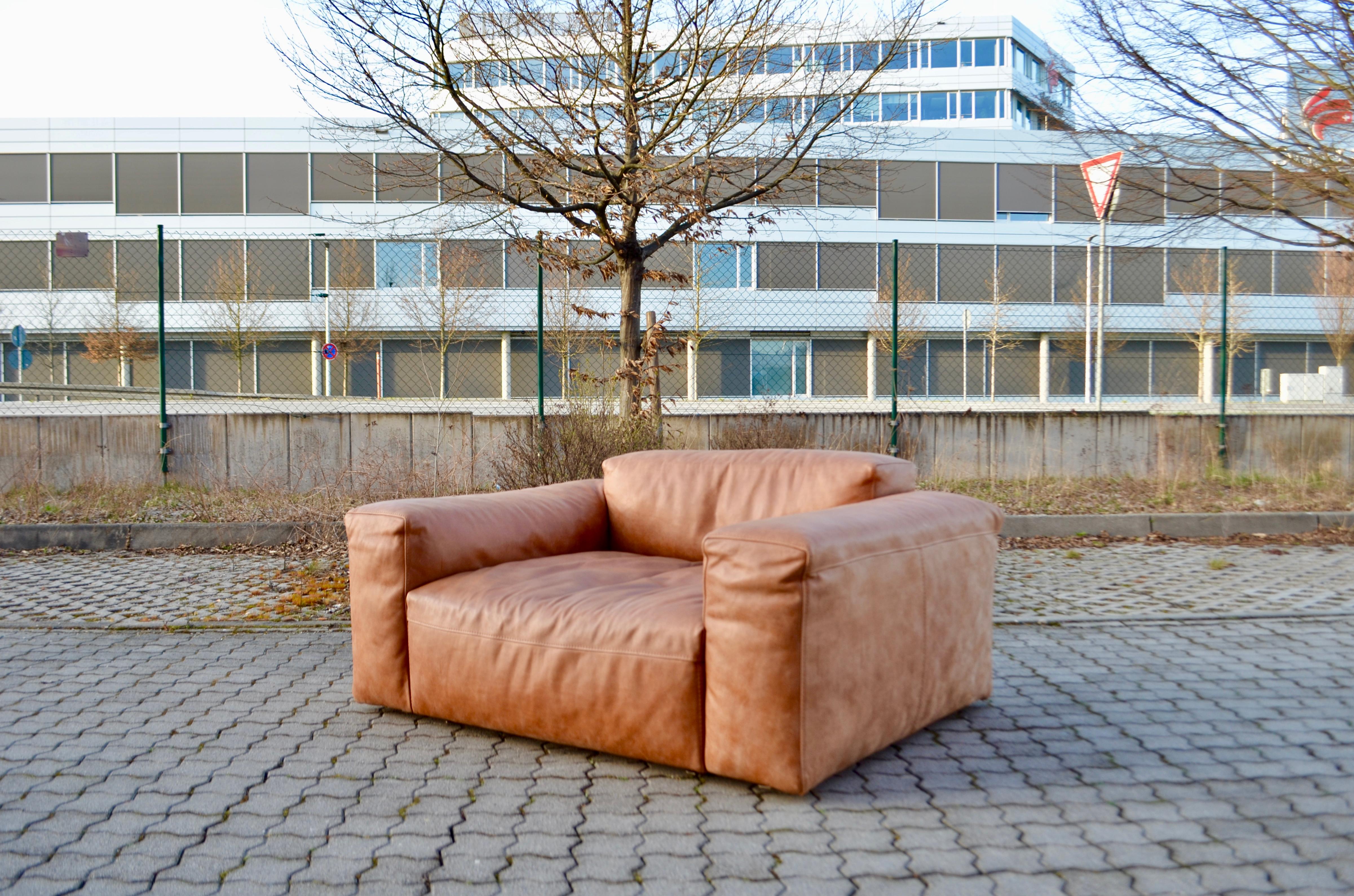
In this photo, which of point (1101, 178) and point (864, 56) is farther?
point (1101, 178)

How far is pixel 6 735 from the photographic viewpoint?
140 inches

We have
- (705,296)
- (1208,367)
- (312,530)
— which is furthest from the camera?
(1208,367)

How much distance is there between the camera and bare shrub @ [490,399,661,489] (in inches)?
309

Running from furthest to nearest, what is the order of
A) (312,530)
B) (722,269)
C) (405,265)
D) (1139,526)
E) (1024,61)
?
1. (1024,61)
2. (405,265)
3. (722,269)
4. (1139,526)
5. (312,530)

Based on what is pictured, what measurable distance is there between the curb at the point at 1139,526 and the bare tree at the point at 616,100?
3.33m

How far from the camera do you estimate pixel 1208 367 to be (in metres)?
26.1

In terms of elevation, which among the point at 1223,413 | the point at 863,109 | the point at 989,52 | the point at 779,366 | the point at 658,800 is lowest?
the point at 658,800

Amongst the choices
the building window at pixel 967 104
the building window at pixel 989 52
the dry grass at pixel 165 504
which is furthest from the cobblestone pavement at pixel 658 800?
the building window at pixel 989 52

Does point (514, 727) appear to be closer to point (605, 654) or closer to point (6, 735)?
point (605, 654)

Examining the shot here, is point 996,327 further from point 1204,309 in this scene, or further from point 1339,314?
point 1339,314

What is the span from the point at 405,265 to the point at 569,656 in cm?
2833

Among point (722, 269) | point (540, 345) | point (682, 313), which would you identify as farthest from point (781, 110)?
point (722, 269)

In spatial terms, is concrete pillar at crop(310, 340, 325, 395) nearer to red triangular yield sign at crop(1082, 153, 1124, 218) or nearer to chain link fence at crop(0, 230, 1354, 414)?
chain link fence at crop(0, 230, 1354, 414)

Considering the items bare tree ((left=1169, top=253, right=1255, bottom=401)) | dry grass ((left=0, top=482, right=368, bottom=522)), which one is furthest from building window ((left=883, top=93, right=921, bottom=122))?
bare tree ((left=1169, top=253, right=1255, bottom=401))
